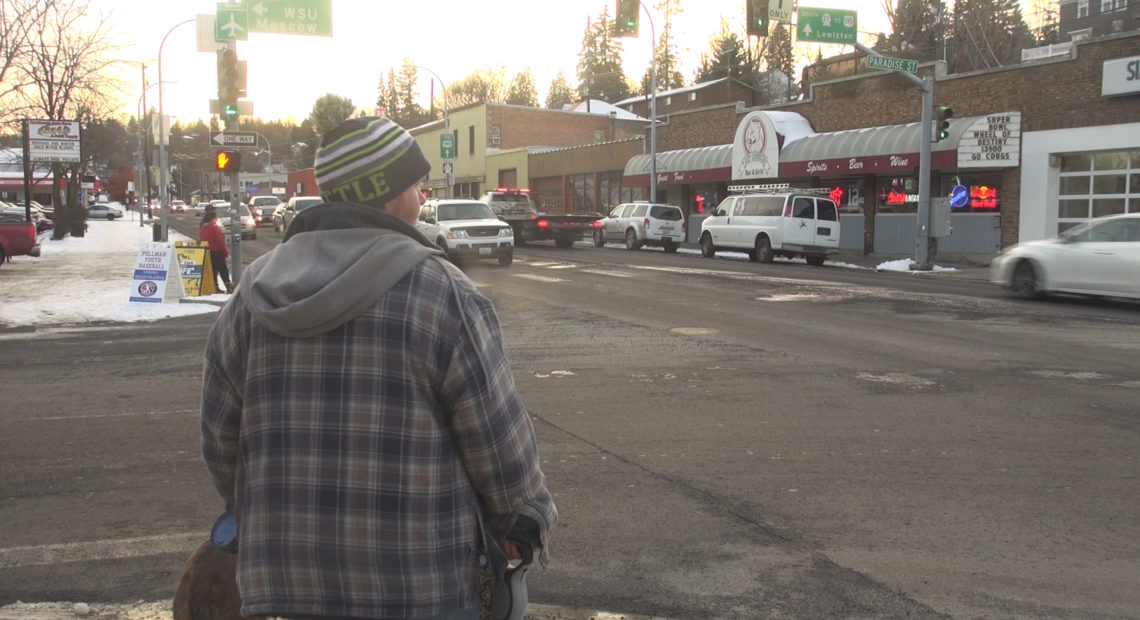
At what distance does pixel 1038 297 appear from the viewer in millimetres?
16750

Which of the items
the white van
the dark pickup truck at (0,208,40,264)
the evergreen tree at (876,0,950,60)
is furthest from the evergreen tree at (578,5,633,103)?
the dark pickup truck at (0,208,40,264)

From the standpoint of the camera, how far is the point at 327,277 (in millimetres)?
2062

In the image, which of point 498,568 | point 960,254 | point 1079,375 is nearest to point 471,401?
point 498,568

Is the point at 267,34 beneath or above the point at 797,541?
above

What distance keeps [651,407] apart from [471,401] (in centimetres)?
596

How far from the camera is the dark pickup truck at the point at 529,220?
34.1 metres

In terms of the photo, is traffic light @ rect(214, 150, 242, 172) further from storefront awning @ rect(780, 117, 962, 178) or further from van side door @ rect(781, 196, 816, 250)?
storefront awning @ rect(780, 117, 962, 178)

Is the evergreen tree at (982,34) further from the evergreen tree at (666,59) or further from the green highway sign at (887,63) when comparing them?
the evergreen tree at (666,59)

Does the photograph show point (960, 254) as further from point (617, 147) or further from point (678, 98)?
point (678, 98)

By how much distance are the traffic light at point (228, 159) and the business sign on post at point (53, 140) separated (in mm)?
20369

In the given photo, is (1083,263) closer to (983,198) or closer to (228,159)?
(983,198)

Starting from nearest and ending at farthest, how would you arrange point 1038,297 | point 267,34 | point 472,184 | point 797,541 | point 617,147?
point 797,541 → point 1038,297 → point 267,34 → point 617,147 → point 472,184

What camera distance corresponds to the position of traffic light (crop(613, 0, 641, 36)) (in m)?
23.7

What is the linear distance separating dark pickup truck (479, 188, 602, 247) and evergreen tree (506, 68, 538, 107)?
7551 cm
